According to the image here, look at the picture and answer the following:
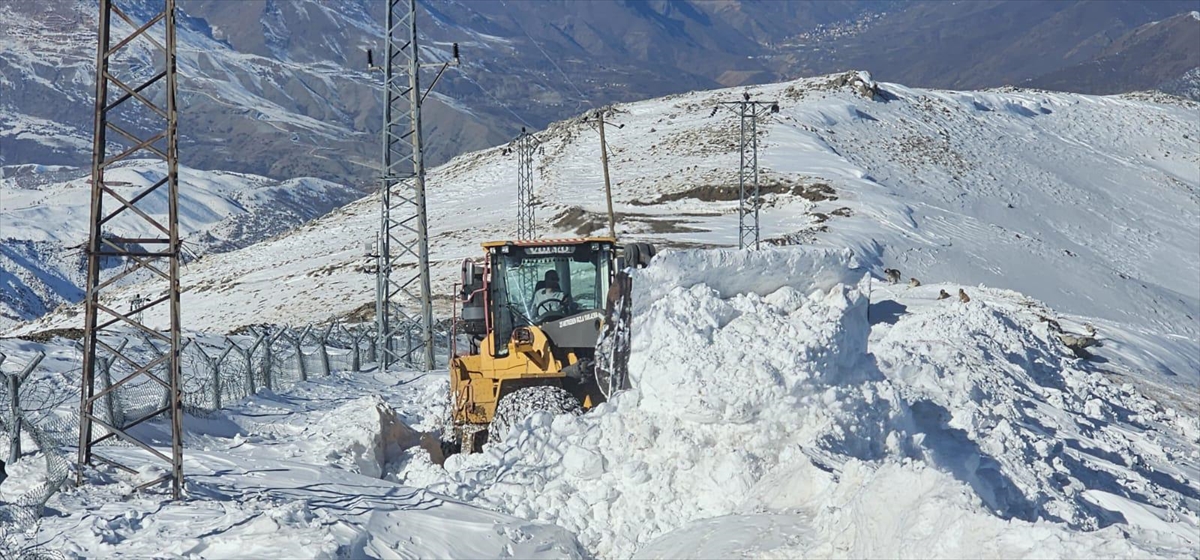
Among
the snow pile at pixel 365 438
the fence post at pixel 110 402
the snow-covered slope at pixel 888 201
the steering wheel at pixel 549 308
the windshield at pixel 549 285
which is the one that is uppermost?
the windshield at pixel 549 285

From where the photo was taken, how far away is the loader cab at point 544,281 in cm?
1728

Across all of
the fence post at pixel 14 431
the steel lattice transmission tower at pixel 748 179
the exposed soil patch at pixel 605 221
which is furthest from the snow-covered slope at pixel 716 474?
the exposed soil patch at pixel 605 221

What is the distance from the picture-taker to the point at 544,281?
17.4 metres

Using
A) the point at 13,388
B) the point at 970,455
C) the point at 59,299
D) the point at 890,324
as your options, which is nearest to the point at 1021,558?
the point at 970,455

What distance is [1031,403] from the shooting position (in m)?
19.0

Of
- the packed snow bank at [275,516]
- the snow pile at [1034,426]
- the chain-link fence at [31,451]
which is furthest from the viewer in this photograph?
the snow pile at [1034,426]

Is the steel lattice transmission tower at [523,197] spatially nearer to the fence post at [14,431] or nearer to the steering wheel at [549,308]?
the steering wheel at [549,308]

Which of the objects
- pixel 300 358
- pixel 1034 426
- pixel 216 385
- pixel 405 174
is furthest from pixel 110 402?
pixel 405 174

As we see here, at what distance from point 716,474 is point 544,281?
20.0 ft

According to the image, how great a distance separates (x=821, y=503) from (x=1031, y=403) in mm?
9431

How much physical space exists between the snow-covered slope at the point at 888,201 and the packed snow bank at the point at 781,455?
17568 mm

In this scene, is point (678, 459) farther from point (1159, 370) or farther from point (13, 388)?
point (1159, 370)

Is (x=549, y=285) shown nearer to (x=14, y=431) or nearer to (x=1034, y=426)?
(x=1034, y=426)

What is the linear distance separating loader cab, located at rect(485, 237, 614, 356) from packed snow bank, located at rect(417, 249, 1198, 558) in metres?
3.01
